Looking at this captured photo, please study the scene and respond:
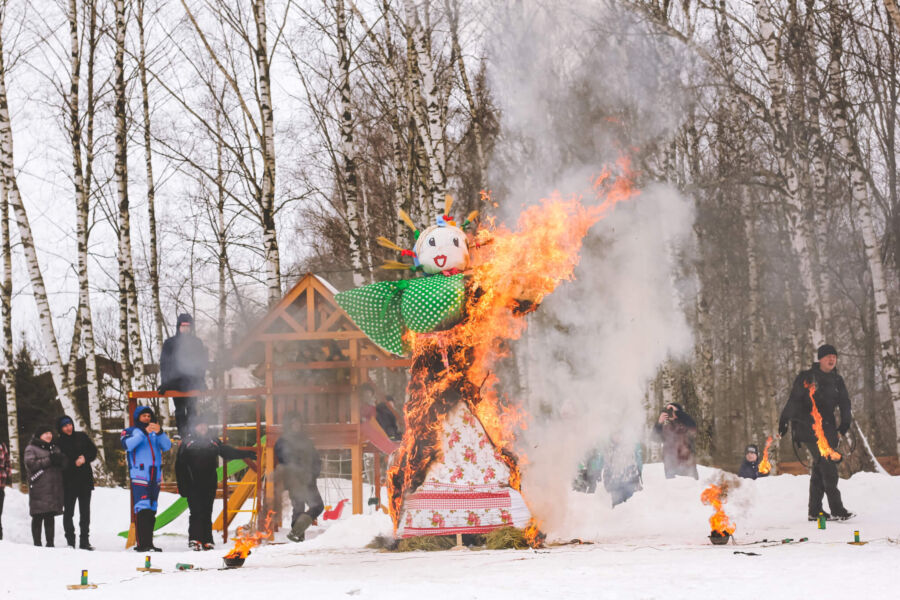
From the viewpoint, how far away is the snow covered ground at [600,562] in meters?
5.61

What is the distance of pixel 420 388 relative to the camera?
8.72 meters

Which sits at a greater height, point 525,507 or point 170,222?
point 170,222

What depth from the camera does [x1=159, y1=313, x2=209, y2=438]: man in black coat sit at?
39.9 ft

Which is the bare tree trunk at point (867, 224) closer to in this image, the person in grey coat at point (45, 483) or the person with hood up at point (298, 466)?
the person with hood up at point (298, 466)

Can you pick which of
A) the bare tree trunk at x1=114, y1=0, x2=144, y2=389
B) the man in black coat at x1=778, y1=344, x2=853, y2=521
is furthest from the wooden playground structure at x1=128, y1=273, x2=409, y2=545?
the bare tree trunk at x1=114, y1=0, x2=144, y2=389

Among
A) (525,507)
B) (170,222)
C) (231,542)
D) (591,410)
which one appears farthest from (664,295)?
(170,222)

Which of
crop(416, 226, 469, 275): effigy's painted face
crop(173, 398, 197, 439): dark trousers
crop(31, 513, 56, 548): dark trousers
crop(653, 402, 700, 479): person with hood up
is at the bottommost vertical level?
crop(31, 513, 56, 548): dark trousers

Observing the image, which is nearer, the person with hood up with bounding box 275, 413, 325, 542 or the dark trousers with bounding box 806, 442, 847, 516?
the dark trousers with bounding box 806, 442, 847, 516

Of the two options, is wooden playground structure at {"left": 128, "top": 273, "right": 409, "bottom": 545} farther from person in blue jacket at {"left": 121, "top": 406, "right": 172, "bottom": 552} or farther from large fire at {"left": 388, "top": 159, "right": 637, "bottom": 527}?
large fire at {"left": 388, "top": 159, "right": 637, "bottom": 527}

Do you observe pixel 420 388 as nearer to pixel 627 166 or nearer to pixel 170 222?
pixel 627 166

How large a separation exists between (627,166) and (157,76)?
13915mm

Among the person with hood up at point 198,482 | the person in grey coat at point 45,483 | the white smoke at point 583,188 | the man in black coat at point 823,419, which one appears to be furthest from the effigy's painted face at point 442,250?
the person in grey coat at point 45,483

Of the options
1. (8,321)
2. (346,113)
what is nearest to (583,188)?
(346,113)

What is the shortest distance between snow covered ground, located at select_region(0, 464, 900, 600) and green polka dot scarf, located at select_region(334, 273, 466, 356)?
2020 mm
